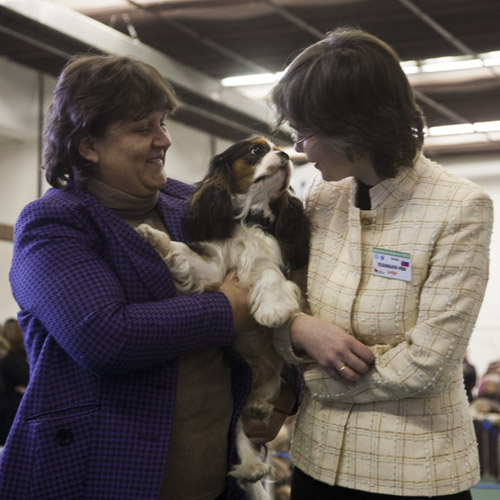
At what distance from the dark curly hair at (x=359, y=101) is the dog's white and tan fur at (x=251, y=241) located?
1.38ft

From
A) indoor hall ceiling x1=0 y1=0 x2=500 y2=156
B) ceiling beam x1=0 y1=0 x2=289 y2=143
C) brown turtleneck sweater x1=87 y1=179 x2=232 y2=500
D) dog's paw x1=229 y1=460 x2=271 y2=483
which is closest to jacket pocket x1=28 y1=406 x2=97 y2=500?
brown turtleneck sweater x1=87 y1=179 x2=232 y2=500

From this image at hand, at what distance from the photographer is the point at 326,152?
6.99 feet

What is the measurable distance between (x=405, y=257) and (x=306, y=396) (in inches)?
20.5

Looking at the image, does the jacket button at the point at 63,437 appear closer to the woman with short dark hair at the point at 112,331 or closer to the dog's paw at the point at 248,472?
the woman with short dark hair at the point at 112,331

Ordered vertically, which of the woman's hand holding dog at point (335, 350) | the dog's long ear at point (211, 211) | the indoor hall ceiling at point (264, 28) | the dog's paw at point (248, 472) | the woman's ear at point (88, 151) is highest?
the indoor hall ceiling at point (264, 28)

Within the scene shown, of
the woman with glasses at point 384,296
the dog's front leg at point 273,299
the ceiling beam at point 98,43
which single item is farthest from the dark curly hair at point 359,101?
the ceiling beam at point 98,43

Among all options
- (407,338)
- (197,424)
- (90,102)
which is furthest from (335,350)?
(90,102)

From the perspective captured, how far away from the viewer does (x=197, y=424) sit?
7.08ft

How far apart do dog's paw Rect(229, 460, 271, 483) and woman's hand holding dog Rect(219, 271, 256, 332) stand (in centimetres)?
40

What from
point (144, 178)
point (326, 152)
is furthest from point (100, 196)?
point (326, 152)

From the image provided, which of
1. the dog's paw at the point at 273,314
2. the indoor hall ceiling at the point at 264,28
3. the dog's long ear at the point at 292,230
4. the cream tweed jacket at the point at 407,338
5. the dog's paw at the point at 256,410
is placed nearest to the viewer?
the cream tweed jacket at the point at 407,338

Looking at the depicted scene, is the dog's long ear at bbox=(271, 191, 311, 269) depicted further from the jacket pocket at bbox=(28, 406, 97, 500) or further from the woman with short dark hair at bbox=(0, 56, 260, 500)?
the jacket pocket at bbox=(28, 406, 97, 500)

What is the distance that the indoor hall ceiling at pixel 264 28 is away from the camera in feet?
25.2

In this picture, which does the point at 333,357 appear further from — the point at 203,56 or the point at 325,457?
the point at 203,56
